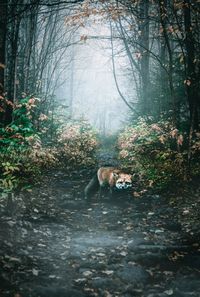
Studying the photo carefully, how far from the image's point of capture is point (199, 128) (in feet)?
33.0

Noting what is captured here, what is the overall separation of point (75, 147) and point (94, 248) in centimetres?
829

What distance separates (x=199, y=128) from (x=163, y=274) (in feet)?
19.8

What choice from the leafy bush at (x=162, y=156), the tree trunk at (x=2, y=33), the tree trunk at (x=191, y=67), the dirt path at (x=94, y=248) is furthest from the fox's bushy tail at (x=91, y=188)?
the tree trunk at (x=2, y=33)

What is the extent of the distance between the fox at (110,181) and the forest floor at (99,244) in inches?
9.7

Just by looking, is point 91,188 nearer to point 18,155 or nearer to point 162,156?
point 18,155

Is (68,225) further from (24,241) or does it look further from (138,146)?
(138,146)

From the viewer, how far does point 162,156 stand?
32.7 ft

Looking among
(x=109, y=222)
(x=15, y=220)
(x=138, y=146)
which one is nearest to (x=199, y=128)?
(x=138, y=146)

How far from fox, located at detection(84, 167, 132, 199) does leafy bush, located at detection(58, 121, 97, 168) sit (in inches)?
112

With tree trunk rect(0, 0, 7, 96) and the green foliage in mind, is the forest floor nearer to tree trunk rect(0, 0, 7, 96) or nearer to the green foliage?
the green foliage

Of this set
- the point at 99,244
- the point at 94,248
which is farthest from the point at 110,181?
the point at 94,248

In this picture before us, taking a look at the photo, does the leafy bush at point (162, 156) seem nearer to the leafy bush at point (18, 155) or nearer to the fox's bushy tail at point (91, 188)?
the fox's bushy tail at point (91, 188)

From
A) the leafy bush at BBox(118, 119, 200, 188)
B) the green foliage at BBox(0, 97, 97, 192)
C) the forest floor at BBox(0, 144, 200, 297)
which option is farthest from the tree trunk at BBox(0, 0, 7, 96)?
the leafy bush at BBox(118, 119, 200, 188)

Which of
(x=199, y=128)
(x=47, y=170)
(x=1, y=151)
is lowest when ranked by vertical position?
(x=47, y=170)
